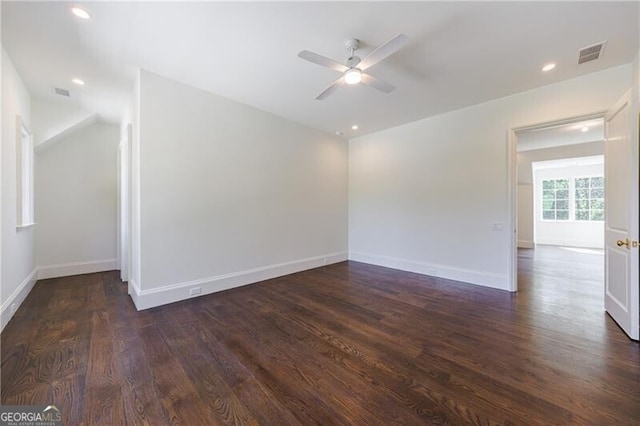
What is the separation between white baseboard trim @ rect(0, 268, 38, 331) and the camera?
2.60 m

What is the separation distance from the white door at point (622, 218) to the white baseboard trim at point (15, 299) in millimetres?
6306

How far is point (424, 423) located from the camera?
4.86ft

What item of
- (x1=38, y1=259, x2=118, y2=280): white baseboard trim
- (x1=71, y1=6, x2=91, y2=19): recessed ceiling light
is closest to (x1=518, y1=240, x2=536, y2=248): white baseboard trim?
(x1=71, y1=6, x2=91, y2=19): recessed ceiling light

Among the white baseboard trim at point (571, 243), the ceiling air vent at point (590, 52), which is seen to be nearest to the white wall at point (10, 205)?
the ceiling air vent at point (590, 52)

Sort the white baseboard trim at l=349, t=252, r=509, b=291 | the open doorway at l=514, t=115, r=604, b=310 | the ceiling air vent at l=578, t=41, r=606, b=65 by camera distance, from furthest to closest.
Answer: the open doorway at l=514, t=115, r=604, b=310, the white baseboard trim at l=349, t=252, r=509, b=291, the ceiling air vent at l=578, t=41, r=606, b=65

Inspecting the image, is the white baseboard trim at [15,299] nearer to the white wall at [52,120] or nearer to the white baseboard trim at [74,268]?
the white baseboard trim at [74,268]

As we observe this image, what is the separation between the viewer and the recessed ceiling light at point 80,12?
2104 mm

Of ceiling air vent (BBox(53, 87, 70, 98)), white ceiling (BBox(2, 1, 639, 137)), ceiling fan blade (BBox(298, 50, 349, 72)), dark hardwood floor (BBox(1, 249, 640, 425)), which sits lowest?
dark hardwood floor (BBox(1, 249, 640, 425))

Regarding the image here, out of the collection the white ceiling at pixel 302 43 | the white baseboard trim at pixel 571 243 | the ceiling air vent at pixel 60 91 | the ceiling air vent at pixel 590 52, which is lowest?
the white baseboard trim at pixel 571 243

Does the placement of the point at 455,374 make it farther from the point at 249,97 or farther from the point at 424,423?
the point at 249,97

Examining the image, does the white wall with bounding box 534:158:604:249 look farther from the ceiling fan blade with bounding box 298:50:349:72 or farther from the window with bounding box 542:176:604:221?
the ceiling fan blade with bounding box 298:50:349:72

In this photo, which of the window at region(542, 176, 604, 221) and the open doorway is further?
the window at region(542, 176, 604, 221)

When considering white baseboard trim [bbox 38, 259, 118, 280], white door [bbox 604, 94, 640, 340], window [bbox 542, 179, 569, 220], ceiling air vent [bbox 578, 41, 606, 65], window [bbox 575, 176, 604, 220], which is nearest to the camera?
white door [bbox 604, 94, 640, 340]

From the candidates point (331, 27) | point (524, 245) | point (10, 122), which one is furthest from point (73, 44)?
point (524, 245)
